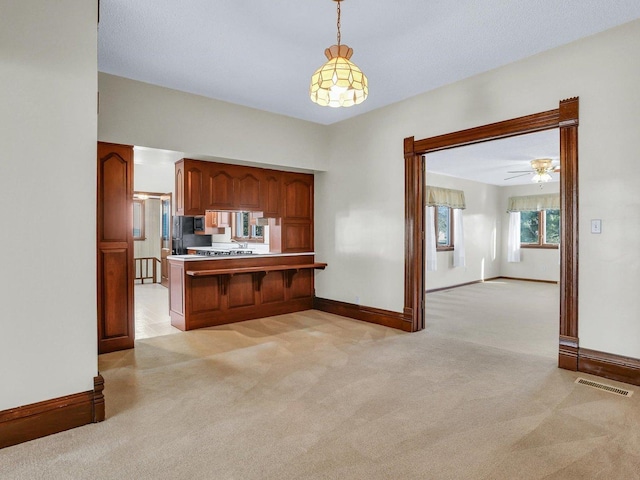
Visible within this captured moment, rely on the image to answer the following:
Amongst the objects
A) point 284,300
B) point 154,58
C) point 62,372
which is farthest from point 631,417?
point 154,58

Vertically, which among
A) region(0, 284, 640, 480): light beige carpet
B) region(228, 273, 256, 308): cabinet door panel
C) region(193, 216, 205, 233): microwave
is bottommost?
region(0, 284, 640, 480): light beige carpet

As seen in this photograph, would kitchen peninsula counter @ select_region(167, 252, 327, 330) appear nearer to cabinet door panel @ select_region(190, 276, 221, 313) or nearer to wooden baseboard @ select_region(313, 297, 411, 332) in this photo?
cabinet door panel @ select_region(190, 276, 221, 313)

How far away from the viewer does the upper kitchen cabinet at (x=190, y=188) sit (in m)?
4.74

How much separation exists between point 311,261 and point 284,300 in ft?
2.51

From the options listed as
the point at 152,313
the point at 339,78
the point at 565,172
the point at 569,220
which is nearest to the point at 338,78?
the point at 339,78

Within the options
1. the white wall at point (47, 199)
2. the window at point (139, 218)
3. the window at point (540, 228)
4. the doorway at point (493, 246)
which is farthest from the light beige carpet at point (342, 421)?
the window at point (540, 228)

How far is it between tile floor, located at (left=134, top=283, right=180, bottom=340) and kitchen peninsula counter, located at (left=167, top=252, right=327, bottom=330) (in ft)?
0.72

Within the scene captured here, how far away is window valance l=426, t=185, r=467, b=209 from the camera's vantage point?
8.00 m

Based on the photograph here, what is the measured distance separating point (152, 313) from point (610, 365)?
18.2 feet

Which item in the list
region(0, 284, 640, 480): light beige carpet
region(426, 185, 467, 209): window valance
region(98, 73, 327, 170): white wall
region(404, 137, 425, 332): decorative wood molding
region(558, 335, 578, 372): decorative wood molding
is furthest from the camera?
region(426, 185, 467, 209): window valance

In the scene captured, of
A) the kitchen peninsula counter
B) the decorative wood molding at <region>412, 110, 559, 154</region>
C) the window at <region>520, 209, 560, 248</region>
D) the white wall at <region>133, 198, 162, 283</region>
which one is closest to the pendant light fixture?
the decorative wood molding at <region>412, 110, 559, 154</region>

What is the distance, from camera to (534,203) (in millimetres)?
9609

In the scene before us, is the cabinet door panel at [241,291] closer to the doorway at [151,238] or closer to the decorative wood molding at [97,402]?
the decorative wood molding at [97,402]

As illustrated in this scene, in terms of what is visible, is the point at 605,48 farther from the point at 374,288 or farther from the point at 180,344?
the point at 180,344
